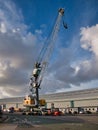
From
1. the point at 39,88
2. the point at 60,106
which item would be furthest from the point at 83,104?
the point at 39,88

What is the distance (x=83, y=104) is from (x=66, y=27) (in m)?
55.3

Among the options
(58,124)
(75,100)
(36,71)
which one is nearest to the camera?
(58,124)

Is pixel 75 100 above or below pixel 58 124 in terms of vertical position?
above

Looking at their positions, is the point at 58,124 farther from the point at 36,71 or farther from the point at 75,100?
the point at 75,100

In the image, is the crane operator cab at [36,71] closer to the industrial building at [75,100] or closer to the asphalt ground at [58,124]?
the industrial building at [75,100]

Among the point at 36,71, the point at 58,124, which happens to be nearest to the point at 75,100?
the point at 36,71

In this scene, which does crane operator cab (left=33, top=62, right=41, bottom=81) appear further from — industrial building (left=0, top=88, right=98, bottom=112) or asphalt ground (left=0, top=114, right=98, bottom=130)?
asphalt ground (left=0, top=114, right=98, bottom=130)

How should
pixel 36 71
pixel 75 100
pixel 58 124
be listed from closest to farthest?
pixel 58 124 → pixel 36 71 → pixel 75 100

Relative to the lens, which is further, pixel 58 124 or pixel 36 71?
pixel 36 71

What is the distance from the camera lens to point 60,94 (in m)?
178

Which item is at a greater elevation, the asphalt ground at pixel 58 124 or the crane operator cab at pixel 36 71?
the crane operator cab at pixel 36 71

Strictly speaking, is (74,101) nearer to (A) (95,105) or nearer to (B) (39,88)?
(A) (95,105)

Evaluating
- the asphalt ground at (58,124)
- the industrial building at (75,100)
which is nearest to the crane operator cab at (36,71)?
the industrial building at (75,100)

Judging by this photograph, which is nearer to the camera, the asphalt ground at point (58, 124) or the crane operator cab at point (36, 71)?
the asphalt ground at point (58, 124)
